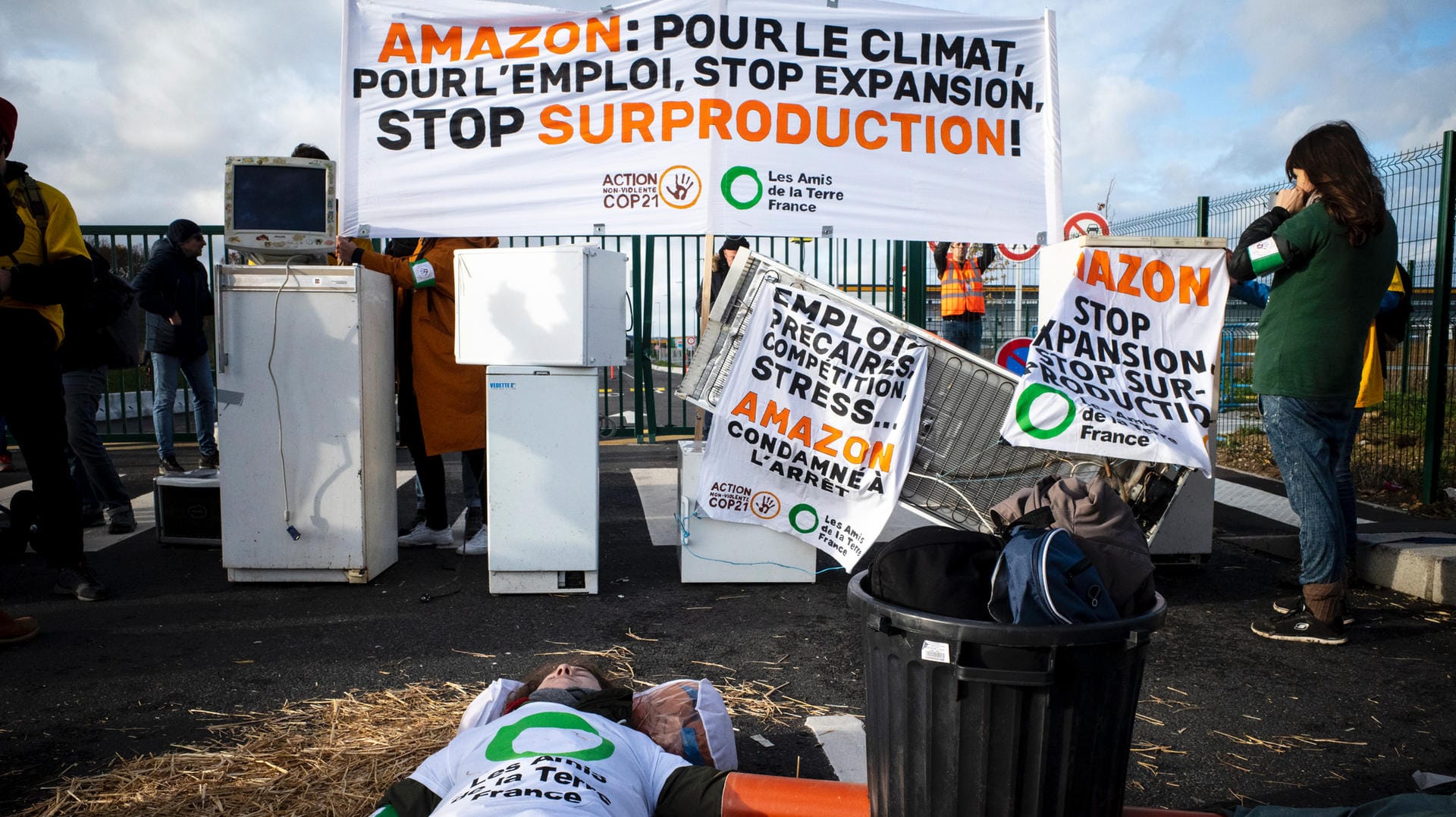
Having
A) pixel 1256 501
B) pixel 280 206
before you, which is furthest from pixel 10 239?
pixel 1256 501

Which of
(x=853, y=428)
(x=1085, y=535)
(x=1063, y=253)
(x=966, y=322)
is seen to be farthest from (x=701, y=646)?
(x=966, y=322)

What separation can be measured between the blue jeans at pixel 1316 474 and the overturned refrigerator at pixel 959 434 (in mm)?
510

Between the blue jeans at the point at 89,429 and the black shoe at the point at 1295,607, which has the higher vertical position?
the blue jeans at the point at 89,429

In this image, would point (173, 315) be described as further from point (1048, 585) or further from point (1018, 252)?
point (1018, 252)

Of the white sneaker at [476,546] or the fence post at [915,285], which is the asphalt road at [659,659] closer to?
the white sneaker at [476,546]

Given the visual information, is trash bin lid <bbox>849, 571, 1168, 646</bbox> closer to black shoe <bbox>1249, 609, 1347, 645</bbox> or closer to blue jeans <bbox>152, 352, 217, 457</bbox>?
black shoe <bbox>1249, 609, 1347, 645</bbox>

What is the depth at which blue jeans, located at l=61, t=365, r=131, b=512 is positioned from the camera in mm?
5863

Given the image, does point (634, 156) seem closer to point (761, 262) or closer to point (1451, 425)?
point (761, 262)

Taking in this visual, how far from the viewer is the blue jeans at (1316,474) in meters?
4.11

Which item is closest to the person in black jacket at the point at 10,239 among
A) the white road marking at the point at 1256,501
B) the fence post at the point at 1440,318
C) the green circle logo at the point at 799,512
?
the green circle logo at the point at 799,512

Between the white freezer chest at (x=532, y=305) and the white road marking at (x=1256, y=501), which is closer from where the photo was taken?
the white freezer chest at (x=532, y=305)

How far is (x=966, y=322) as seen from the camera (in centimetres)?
1032

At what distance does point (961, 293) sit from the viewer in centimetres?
1027

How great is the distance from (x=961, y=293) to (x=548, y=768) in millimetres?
8892
